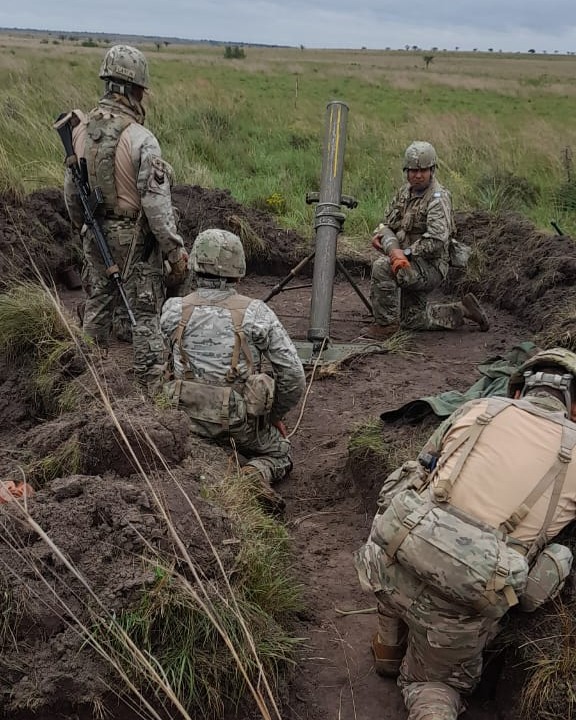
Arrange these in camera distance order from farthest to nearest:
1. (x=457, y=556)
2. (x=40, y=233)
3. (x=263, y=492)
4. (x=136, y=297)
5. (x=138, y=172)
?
(x=40, y=233)
(x=136, y=297)
(x=138, y=172)
(x=263, y=492)
(x=457, y=556)

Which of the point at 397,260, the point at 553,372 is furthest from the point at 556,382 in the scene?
the point at 397,260

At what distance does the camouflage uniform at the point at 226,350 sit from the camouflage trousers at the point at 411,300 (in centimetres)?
292

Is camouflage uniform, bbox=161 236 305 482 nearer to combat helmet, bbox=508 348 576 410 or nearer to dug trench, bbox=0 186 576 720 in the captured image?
dug trench, bbox=0 186 576 720

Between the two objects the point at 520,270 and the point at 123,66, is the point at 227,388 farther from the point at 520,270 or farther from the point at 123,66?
the point at 520,270

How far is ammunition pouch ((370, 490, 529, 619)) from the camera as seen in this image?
7.51 ft

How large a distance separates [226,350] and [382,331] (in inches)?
131

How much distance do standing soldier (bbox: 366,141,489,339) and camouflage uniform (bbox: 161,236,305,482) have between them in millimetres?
2868

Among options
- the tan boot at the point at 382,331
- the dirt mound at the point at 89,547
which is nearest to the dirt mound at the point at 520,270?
the tan boot at the point at 382,331

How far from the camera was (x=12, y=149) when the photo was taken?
8.61m

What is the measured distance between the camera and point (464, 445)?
2.60m

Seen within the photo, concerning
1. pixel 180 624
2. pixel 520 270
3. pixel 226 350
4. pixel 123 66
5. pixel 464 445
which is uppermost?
pixel 123 66

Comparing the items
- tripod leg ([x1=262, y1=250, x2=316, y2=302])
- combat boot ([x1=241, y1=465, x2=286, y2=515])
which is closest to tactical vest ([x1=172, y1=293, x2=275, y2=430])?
combat boot ([x1=241, y1=465, x2=286, y2=515])

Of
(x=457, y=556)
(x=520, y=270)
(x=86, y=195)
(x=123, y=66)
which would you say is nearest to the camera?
(x=457, y=556)

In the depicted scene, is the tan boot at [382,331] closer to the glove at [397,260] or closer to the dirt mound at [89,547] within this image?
the glove at [397,260]
